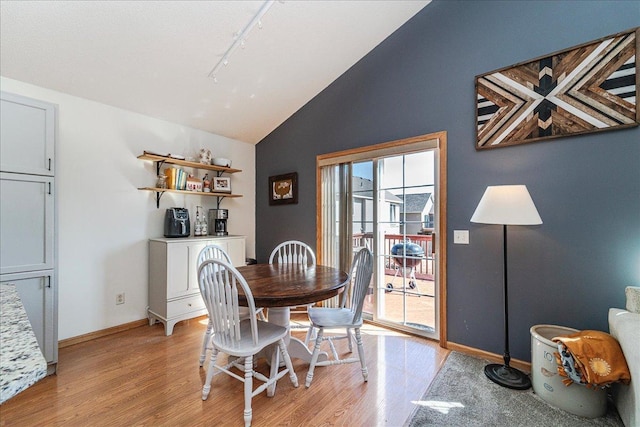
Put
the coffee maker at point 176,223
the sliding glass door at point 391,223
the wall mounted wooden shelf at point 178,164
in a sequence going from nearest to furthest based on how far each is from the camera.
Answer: the sliding glass door at point 391,223 < the wall mounted wooden shelf at point 178,164 < the coffee maker at point 176,223

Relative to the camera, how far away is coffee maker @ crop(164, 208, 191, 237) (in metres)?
3.11

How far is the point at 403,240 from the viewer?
2971mm

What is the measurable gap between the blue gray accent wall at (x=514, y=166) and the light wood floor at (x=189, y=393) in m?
0.81

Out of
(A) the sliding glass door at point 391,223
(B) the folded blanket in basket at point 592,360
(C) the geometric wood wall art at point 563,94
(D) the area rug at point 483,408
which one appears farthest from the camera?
(A) the sliding glass door at point 391,223

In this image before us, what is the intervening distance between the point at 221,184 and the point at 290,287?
7.37ft

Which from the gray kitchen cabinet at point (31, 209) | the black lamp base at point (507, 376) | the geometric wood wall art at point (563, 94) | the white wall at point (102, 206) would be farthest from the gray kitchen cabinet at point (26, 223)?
the geometric wood wall art at point (563, 94)

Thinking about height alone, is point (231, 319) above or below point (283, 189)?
below

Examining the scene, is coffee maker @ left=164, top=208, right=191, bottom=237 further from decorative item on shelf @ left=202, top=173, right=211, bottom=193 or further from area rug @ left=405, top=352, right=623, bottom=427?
area rug @ left=405, top=352, right=623, bottom=427

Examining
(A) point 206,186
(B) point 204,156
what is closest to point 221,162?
(B) point 204,156

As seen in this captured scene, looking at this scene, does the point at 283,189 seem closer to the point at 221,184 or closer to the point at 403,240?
the point at 221,184

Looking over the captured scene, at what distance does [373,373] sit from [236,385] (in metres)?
1.01

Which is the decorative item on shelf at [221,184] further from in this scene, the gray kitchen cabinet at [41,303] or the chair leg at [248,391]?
the chair leg at [248,391]

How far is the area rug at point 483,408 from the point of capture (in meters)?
1.64

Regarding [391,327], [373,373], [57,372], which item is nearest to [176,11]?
[57,372]
